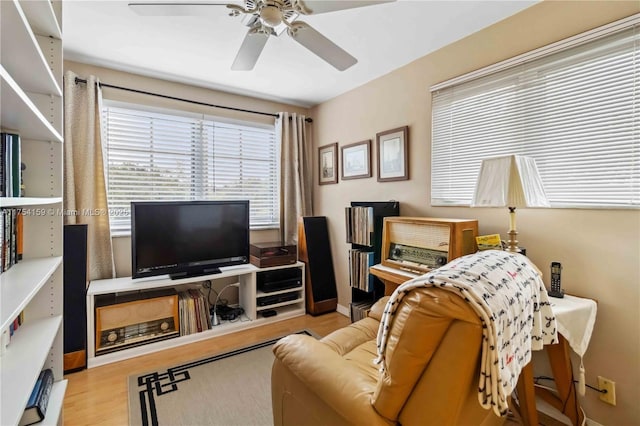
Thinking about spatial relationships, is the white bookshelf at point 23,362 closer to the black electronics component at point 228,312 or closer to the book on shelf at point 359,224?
the black electronics component at point 228,312

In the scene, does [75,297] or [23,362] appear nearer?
[23,362]

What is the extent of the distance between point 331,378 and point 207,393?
1.32 meters

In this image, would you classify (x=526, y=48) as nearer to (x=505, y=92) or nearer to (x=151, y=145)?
(x=505, y=92)

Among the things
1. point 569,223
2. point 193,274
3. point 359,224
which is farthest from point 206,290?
point 569,223

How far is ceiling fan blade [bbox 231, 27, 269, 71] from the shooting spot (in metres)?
1.68

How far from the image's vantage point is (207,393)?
203 centimetres

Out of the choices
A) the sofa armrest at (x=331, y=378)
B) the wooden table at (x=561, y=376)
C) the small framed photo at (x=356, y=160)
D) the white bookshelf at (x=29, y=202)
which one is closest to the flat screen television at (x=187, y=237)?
the white bookshelf at (x=29, y=202)

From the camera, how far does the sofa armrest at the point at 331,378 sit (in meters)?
1.02

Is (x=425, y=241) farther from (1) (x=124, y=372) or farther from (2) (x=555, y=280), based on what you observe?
(1) (x=124, y=372)

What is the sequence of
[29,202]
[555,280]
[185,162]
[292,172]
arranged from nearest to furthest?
[29,202]
[555,280]
[185,162]
[292,172]

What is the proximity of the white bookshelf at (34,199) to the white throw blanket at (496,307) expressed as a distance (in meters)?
1.17

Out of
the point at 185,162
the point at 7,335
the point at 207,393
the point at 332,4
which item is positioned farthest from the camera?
the point at 185,162

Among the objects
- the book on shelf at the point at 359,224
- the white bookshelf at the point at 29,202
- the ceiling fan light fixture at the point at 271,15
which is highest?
the ceiling fan light fixture at the point at 271,15

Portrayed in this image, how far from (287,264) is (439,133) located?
77.0 inches
